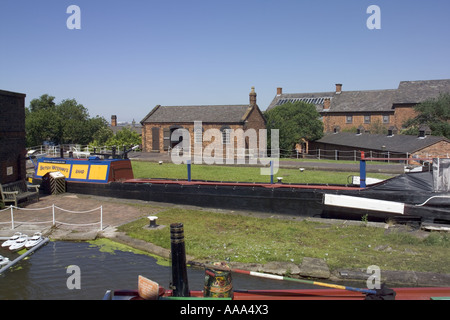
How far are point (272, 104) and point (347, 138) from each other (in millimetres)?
22392

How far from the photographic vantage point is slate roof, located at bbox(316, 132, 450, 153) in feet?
93.5

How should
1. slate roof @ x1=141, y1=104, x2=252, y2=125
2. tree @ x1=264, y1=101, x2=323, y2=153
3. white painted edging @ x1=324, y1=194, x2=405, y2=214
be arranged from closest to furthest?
white painted edging @ x1=324, y1=194, x2=405, y2=214 < slate roof @ x1=141, y1=104, x2=252, y2=125 < tree @ x1=264, y1=101, x2=323, y2=153

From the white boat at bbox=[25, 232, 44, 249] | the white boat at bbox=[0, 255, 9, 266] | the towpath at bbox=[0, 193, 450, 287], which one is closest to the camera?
the towpath at bbox=[0, 193, 450, 287]

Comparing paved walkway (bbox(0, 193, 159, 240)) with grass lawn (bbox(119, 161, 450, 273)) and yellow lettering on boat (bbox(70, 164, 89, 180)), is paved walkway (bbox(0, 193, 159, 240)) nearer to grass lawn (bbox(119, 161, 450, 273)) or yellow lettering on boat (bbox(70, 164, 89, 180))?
grass lawn (bbox(119, 161, 450, 273))

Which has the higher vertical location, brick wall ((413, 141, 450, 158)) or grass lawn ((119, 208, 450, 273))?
brick wall ((413, 141, 450, 158))

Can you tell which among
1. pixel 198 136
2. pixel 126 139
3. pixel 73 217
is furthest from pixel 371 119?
pixel 73 217

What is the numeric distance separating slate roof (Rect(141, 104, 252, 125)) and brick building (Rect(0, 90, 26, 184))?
2108 centimetres

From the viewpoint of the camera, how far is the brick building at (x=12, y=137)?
13930 millimetres

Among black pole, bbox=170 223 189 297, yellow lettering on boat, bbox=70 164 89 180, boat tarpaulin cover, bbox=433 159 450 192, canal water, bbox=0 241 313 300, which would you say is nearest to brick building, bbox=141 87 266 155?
yellow lettering on boat, bbox=70 164 89 180

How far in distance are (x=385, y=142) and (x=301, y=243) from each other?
25630 millimetres

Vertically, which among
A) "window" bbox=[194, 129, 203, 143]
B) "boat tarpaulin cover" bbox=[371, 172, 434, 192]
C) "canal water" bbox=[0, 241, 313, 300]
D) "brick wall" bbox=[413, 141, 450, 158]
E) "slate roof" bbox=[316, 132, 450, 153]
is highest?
"window" bbox=[194, 129, 203, 143]

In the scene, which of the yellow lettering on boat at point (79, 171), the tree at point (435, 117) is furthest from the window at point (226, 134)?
A: the yellow lettering on boat at point (79, 171)

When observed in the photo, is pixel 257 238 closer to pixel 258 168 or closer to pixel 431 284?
pixel 431 284
